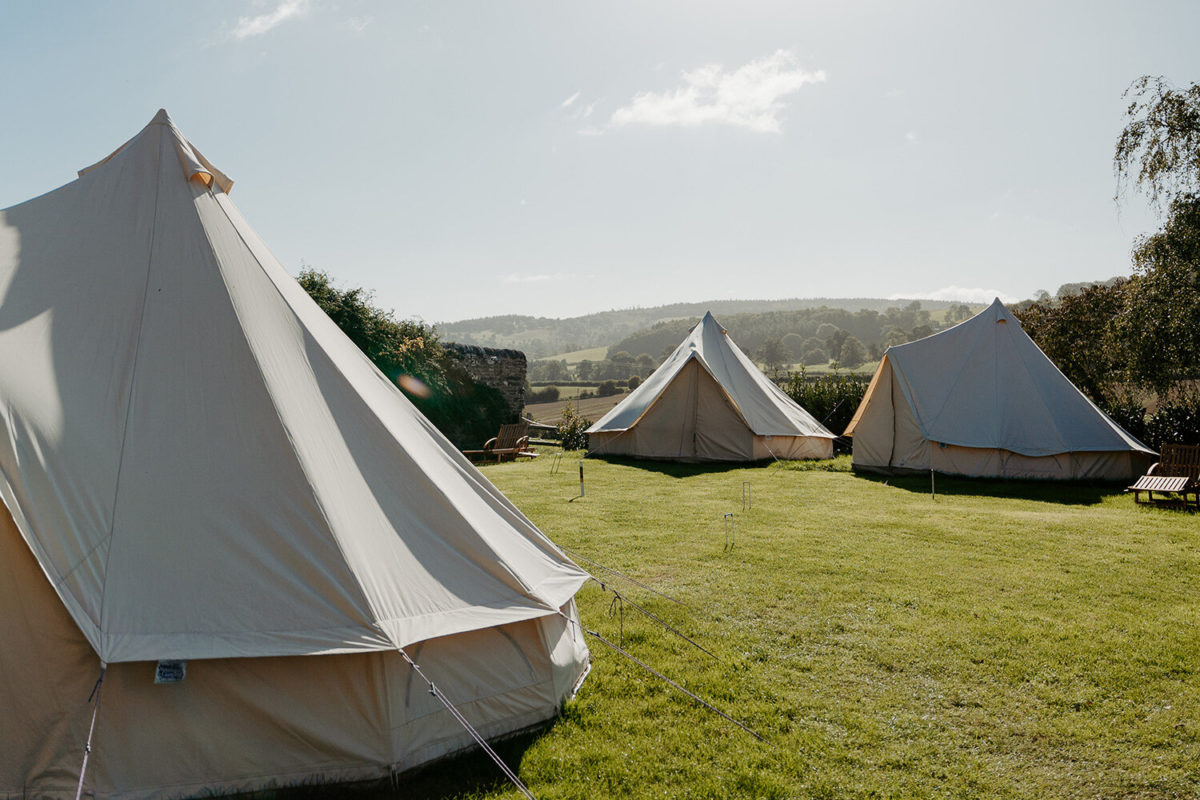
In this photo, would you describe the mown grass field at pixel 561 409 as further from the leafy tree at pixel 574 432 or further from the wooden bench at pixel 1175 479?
the wooden bench at pixel 1175 479

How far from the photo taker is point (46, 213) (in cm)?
373

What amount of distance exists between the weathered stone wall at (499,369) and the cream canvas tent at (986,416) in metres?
9.11

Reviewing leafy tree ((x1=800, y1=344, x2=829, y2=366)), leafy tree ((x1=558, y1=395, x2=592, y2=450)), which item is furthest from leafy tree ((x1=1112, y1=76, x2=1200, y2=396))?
leafy tree ((x1=800, y1=344, x2=829, y2=366))

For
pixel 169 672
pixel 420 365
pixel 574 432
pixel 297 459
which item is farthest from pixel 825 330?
pixel 169 672

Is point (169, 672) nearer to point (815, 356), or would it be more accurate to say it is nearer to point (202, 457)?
point (202, 457)

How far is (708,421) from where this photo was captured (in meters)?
13.7

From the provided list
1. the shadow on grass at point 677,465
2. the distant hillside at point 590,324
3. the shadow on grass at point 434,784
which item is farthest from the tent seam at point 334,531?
the distant hillside at point 590,324

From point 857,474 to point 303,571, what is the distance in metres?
11.2

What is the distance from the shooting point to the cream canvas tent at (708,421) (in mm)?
13664

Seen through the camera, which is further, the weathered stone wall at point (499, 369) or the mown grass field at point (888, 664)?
the weathered stone wall at point (499, 369)

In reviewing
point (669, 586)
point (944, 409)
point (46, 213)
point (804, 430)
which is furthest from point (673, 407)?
point (46, 213)

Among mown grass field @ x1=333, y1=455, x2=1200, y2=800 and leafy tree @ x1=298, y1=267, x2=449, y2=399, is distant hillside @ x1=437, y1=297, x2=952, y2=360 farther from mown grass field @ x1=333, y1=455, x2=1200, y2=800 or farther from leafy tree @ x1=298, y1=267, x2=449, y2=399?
mown grass field @ x1=333, y1=455, x2=1200, y2=800

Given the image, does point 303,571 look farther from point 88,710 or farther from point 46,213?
point 46,213

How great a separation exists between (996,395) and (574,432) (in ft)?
30.8
